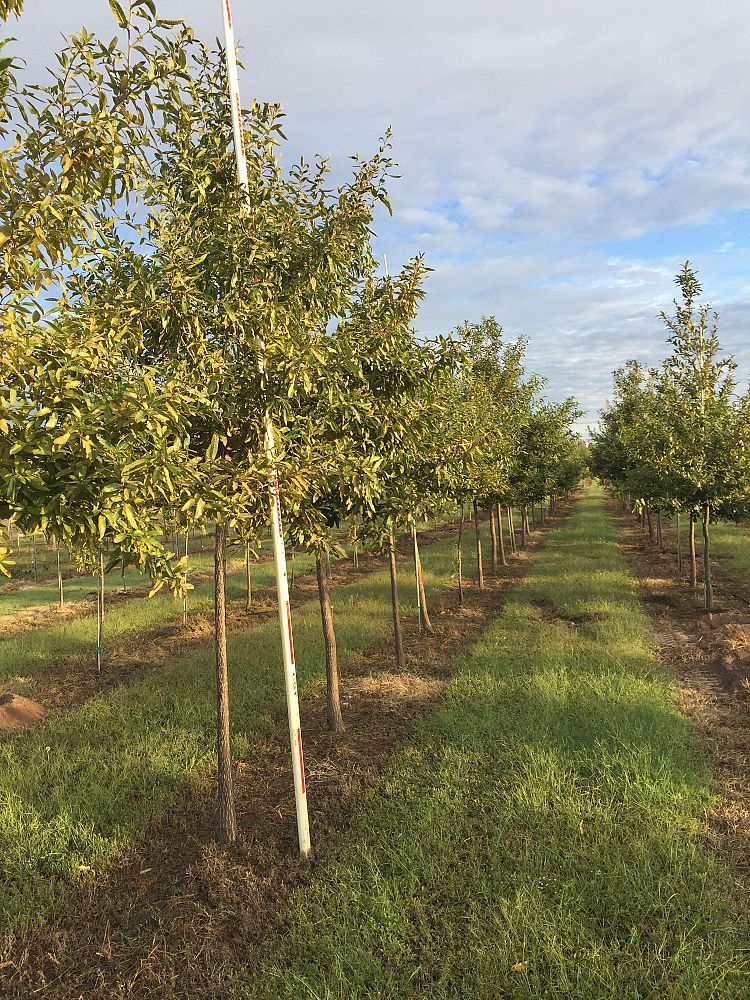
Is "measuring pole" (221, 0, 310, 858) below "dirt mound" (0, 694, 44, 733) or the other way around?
the other way around

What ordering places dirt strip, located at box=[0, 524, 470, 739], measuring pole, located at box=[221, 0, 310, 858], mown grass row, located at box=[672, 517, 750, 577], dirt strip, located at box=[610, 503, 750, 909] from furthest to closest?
mown grass row, located at box=[672, 517, 750, 577] < dirt strip, located at box=[0, 524, 470, 739] < measuring pole, located at box=[221, 0, 310, 858] < dirt strip, located at box=[610, 503, 750, 909]

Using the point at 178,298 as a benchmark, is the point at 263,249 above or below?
above

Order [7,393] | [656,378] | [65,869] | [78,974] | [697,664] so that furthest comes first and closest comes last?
[656,378] → [697,664] → [65,869] → [78,974] → [7,393]

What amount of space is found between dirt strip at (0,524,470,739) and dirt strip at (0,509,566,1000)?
4.81m

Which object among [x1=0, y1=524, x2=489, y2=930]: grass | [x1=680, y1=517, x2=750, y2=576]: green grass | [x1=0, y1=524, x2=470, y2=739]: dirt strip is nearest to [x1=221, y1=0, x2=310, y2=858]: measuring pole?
[x1=0, y1=524, x2=489, y2=930]: grass

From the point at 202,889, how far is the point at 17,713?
612 cm

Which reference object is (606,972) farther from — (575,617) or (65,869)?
(575,617)

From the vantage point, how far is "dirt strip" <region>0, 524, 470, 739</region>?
37.2 ft

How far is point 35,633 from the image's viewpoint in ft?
53.0

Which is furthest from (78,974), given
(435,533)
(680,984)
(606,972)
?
(435,533)

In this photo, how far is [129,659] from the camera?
1340 cm

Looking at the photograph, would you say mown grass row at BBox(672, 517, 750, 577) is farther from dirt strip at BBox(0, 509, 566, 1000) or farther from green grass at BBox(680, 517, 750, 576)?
dirt strip at BBox(0, 509, 566, 1000)

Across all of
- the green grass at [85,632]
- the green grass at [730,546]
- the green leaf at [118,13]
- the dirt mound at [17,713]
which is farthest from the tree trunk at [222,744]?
the green grass at [730,546]

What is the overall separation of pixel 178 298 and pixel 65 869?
5.42 metres
